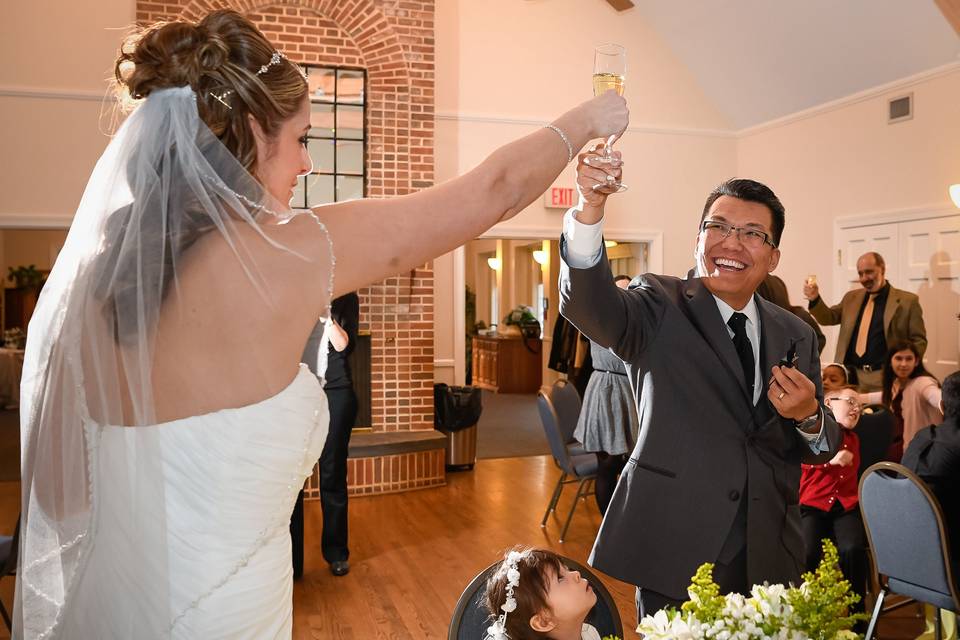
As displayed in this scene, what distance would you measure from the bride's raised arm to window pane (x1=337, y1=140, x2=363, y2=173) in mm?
5794

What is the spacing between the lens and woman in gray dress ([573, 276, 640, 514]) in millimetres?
5129

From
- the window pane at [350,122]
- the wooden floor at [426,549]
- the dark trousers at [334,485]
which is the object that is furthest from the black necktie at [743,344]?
the window pane at [350,122]

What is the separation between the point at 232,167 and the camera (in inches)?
50.3

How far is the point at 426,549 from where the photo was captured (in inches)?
203

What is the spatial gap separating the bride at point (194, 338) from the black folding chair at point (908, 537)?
230 cm

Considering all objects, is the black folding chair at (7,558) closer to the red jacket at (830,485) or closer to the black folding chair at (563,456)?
the black folding chair at (563,456)

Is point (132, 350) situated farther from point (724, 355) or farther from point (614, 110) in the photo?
point (724, 355)

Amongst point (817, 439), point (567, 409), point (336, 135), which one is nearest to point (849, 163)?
point (567, 409)

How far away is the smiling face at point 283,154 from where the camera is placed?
1.27 m

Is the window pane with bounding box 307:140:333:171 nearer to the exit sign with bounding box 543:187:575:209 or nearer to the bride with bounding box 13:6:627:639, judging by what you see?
the exit sign with bounding box 543:187:575:209

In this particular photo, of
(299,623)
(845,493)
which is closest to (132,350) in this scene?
(299,623)

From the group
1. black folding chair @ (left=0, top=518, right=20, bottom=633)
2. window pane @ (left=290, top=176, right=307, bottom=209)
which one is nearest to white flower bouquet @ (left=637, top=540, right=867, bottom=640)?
black folding chair @ (left=0, top=518, right=20, bottom=633)

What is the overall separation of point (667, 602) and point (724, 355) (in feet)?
2.01

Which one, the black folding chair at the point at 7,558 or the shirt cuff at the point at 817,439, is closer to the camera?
the shirt cuff at the point at 817,439
